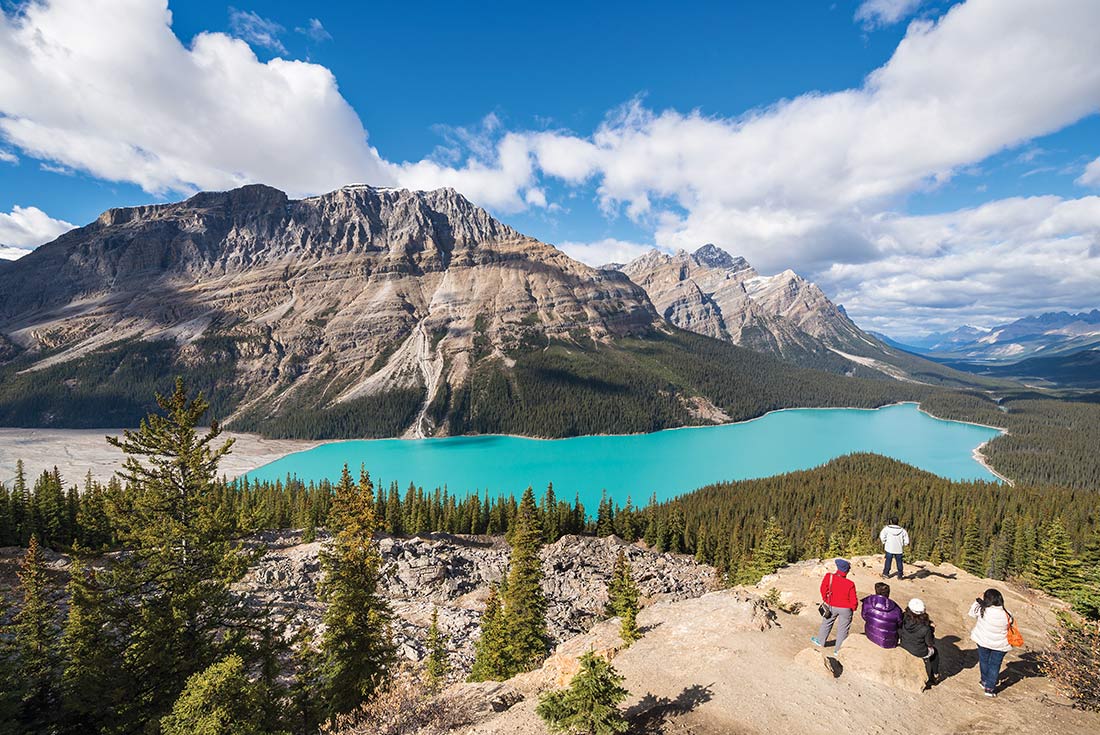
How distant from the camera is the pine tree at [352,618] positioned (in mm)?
20031

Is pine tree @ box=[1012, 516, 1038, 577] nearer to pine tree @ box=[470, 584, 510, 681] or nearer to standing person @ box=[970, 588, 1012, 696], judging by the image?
standing person @ box=[970, 588, 1012, 696]

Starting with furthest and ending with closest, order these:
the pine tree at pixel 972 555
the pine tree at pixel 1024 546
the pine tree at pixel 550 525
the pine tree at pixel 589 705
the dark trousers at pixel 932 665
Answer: the pine tree at pixel 550 525
the pine tree at pixel 972 555
the pine tree at pixel 1024 546
the dark trousers at pixel 932 665
the pine tree at pixel 589 705

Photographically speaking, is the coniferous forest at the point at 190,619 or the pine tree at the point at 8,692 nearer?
the pine tree at the point at 8,692

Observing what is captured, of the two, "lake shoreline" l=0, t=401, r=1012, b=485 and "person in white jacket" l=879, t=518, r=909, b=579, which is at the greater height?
"person in white jacket" l=879, t=518, r=909, b=579

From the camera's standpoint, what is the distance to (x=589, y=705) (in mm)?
10250

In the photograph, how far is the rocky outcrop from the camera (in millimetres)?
42031

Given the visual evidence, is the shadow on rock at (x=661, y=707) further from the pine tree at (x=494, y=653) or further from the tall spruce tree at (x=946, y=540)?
the tall spruce tree at (x=946, y=540)

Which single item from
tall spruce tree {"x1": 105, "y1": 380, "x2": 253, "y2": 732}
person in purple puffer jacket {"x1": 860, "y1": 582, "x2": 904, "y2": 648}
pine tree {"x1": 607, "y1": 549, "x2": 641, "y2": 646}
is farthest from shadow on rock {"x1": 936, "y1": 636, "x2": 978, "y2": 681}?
tall spruce tree {"x1": 105, "y1": 380, "x2": 253, "y2": 732}

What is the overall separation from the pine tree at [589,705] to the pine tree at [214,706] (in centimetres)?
853

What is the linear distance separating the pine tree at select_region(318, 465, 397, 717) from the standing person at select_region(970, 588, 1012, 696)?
20600 mm

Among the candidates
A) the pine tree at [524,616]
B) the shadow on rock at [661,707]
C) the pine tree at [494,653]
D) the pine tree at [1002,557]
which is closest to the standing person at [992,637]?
the shadow on rock at [661,707]

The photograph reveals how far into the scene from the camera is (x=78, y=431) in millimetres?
194750

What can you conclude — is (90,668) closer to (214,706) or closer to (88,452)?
(214,706)

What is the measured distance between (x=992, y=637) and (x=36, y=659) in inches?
1255
